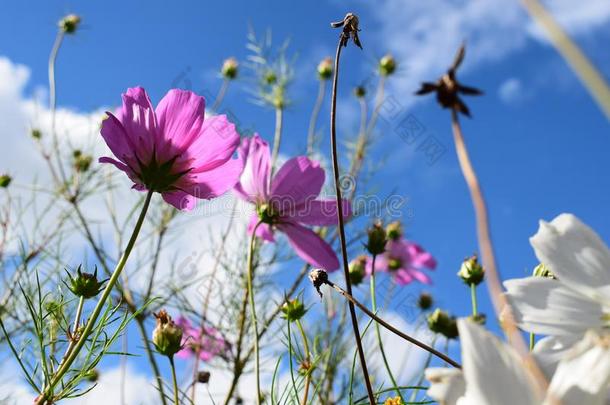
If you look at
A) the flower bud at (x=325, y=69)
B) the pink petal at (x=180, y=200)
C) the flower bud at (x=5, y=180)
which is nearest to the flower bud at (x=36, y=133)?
the flower bud at (x=5, y=180)

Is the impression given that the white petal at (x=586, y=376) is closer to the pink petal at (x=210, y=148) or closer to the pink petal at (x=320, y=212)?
the pink petal at (x=210, y=148)

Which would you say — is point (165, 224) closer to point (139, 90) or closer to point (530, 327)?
point (139, 90)

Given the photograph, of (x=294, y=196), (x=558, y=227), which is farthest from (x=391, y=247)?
(x=558, y=227)

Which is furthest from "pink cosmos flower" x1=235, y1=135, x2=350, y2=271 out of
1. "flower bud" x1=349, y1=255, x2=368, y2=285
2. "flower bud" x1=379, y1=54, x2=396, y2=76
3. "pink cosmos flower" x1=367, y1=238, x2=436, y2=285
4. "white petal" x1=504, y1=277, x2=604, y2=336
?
"flower bud" x1=379, y1=54, x2=396, y2=76

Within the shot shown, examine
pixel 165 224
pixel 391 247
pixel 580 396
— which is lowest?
pixel 580 396

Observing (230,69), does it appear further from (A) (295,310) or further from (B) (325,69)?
(A) (295,310)

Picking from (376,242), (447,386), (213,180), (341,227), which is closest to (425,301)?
(376,242)
